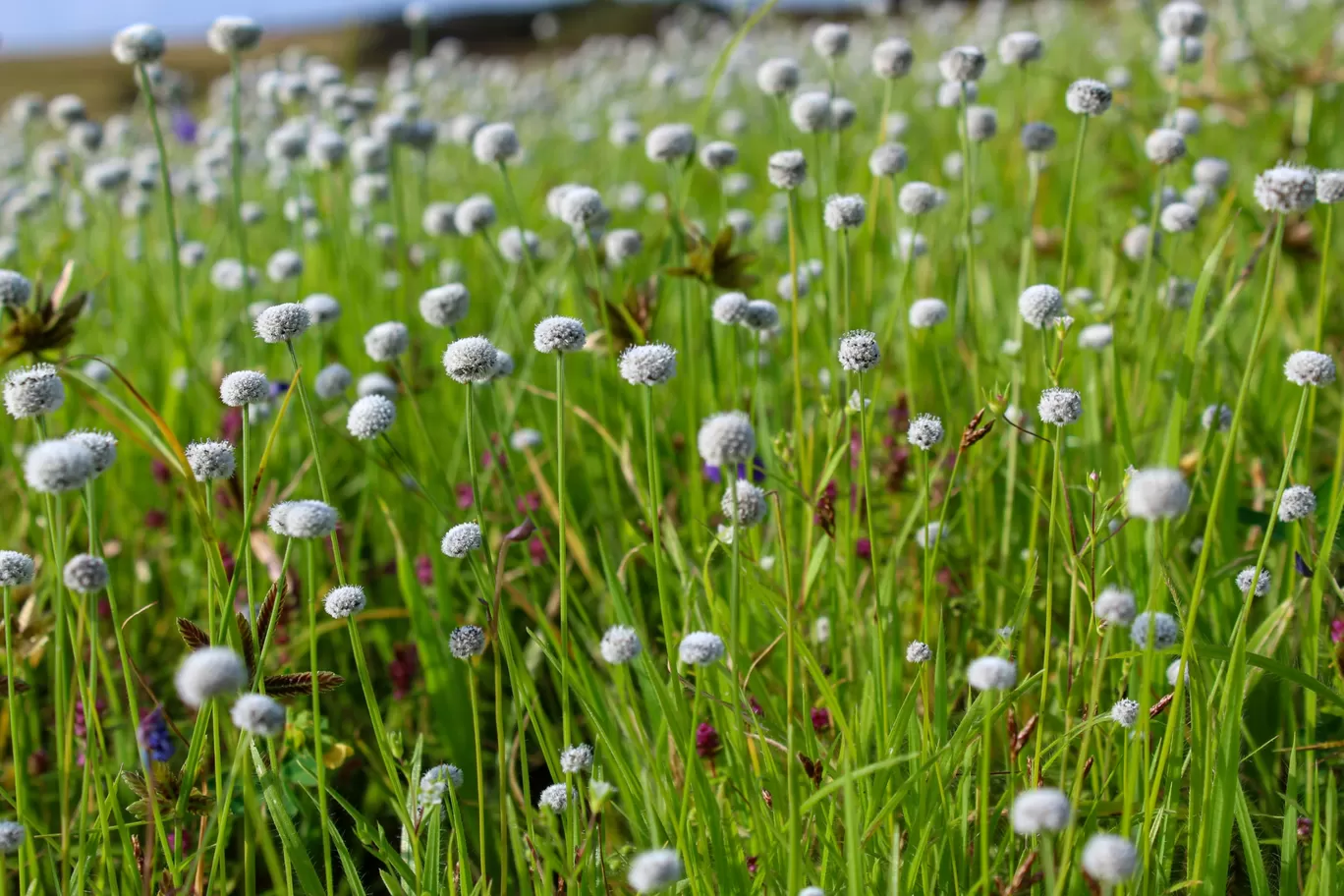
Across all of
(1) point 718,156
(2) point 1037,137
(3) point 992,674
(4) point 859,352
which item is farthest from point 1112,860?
(2) point 1037,137

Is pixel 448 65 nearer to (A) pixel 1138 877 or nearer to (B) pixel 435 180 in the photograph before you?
(B) pixel 435 180

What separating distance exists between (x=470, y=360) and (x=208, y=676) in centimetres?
52

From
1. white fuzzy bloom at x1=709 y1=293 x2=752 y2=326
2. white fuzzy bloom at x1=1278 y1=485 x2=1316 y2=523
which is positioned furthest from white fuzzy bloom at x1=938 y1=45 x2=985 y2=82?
white fuzzy bloom at x1=1278 y1=485 x2=1316 y2=523

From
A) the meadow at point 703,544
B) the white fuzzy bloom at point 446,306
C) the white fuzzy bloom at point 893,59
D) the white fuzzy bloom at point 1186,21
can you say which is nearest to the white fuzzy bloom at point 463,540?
the meadow at point 703,544

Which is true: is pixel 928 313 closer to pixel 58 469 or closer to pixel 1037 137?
pixel 1037 137

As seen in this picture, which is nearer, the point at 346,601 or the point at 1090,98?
the point at 346,601

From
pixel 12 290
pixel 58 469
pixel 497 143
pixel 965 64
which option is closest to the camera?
pixel 58 469

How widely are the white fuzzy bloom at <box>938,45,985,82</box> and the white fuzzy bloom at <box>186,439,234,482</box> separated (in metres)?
1.42

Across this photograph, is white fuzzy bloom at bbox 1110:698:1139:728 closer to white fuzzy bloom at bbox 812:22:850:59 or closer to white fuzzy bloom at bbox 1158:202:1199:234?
white fuzzy bloom at bbox 1158:202:1199:234

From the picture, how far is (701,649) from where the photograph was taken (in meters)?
1.11

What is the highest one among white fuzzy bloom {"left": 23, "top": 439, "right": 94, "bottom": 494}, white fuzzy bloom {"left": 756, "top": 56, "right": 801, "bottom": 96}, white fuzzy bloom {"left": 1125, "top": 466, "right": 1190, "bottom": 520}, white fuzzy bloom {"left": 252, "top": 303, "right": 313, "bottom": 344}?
white fuzzy bloom {"left": 756, "top": 56, "right": 801, "bottom": 96}

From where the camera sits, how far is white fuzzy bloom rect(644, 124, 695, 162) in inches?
79.9

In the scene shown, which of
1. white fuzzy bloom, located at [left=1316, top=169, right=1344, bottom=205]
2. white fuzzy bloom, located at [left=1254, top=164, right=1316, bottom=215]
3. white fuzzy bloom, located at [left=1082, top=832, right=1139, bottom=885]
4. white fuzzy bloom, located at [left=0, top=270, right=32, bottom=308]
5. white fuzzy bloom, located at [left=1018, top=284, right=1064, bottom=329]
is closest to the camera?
white fuzzy bloom, located at [left=1082, top=832, right=1139, bottom=885]

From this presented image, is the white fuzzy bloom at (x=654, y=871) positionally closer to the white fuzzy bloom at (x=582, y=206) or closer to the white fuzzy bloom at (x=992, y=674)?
the white fuzzy bloom at (x=992, y=674)
